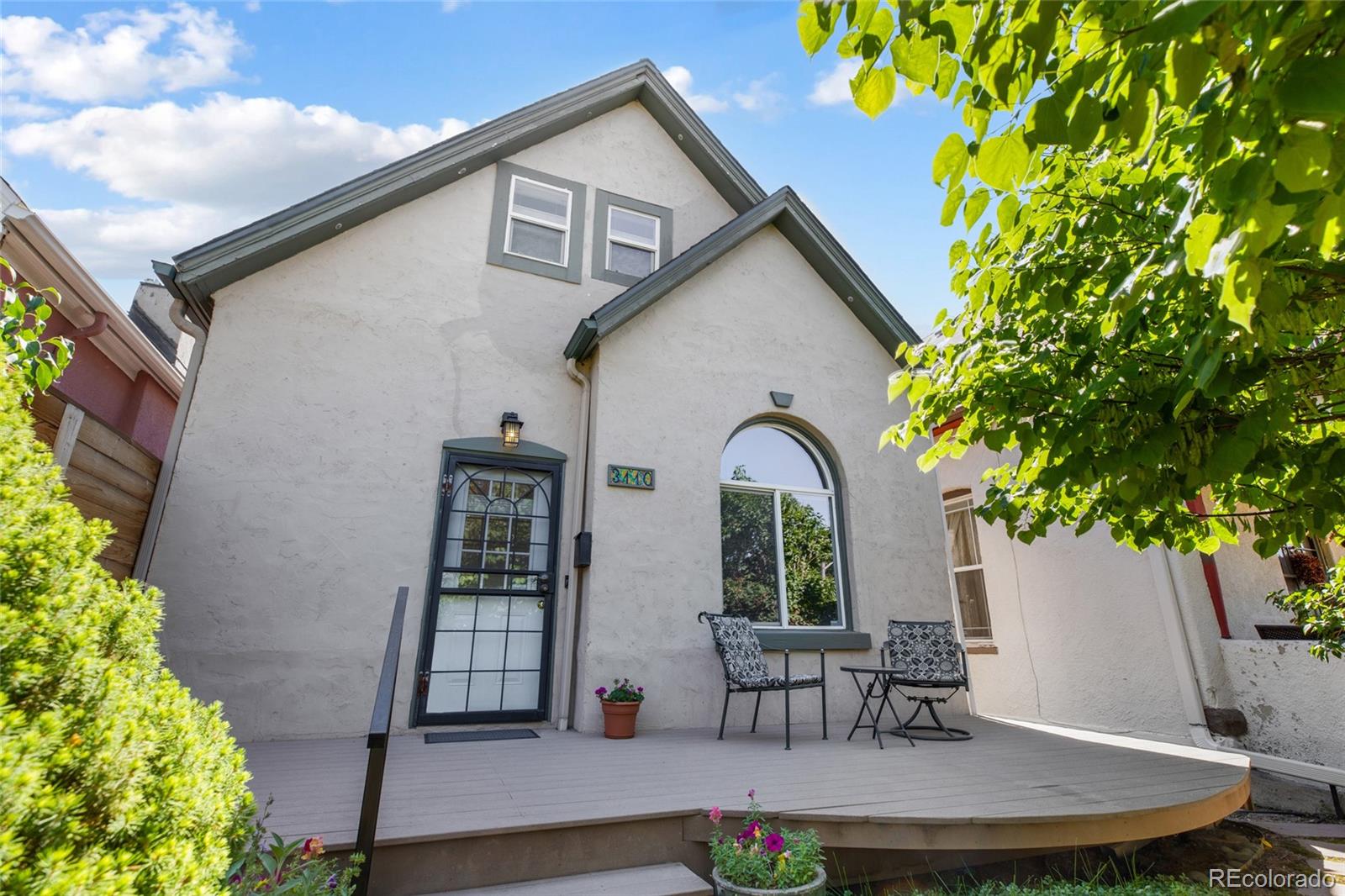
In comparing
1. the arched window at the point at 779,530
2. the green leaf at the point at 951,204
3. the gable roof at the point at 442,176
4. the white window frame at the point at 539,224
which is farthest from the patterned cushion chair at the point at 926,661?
the gable roof at the point at 442,176

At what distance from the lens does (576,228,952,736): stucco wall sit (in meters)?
5.17

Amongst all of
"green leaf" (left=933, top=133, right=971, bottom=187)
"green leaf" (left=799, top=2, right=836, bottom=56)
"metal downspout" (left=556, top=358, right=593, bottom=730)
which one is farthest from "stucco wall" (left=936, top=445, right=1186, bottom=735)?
"green leaf" (left=799, top=2, right=836, bottom=56)

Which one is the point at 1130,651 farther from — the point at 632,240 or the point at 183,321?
the point at 183,321

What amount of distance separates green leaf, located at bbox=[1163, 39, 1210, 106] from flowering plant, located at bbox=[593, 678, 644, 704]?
4648 millimetres

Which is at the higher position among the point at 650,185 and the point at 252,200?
the point at 252,200

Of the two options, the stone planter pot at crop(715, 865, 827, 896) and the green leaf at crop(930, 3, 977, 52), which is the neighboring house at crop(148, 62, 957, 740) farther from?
the green leaf at crop(930, 3, 977, 52)

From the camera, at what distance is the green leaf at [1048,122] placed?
126cm

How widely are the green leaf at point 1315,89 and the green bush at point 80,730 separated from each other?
7.22ft

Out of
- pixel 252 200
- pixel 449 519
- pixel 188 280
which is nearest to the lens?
pixel 188 280

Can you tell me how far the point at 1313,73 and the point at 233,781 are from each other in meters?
2.85

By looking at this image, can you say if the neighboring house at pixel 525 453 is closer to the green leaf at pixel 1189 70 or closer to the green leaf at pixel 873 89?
the green leaf at pixel 873 89

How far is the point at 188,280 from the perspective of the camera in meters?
4.69

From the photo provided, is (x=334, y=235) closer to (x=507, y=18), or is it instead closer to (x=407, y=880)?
(x=507, y=18)

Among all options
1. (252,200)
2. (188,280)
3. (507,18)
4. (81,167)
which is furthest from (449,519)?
(252,200)
